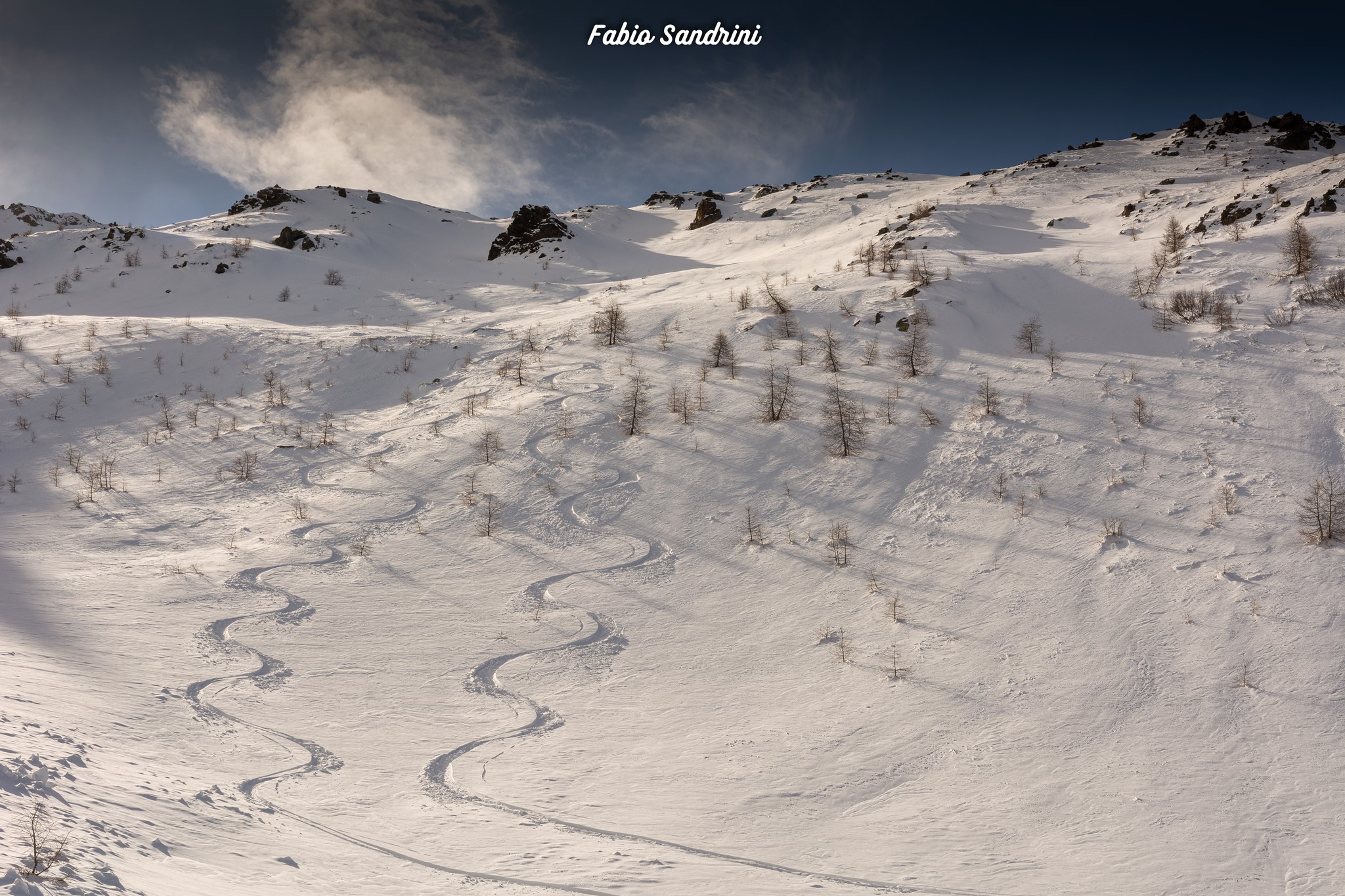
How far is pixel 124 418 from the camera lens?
37.7 feet

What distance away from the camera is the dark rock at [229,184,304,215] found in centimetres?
3338

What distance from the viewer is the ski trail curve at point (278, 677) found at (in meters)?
3.56

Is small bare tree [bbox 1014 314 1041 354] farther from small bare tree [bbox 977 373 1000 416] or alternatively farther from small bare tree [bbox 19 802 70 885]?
small bare tree [bbox 19 802 70 885]

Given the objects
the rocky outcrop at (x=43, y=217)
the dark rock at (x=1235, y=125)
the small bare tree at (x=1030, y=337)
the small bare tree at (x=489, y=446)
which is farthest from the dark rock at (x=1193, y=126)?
the rocky outcrop at (x=43, y=217)

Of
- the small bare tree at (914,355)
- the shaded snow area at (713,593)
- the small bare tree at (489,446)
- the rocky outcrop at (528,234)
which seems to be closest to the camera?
the shaded snow area at (713,593)

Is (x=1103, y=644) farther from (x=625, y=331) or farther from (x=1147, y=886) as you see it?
(x=625, y=331)

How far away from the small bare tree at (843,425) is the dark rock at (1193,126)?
33.3m

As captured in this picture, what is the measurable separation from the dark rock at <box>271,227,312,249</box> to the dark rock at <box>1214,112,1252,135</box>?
129ft

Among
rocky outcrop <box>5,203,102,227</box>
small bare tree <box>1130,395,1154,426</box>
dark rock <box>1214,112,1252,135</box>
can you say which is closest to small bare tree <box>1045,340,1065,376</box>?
small bare tree <box>1130,395,1154,426</box>

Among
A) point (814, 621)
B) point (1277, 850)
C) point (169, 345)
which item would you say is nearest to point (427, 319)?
point (169, 345)

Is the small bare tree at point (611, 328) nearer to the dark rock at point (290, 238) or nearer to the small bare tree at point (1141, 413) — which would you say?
the small bare tree at point (1141, 413)

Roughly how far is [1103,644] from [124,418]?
14515mm

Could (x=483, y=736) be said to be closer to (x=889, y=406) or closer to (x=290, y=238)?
(x=889, y=406)

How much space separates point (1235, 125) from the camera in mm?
29672
